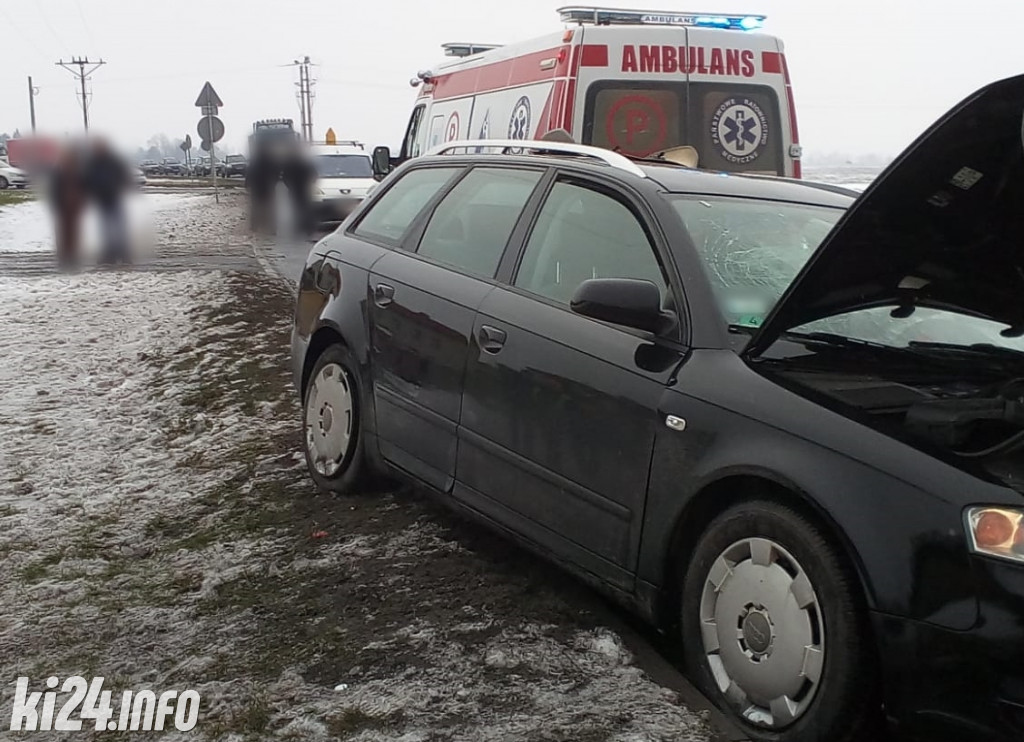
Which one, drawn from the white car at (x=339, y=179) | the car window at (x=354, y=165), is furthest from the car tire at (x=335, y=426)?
the car window at (x=354, y=165)

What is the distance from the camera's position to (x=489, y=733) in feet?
9.87

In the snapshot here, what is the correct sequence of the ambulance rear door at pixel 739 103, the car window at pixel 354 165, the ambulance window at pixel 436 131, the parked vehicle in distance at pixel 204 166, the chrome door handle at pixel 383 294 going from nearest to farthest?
the chrome door handle at pixel 383 294
the ambulance rear door at pixel 739 103
the parked vehicle in distance at pixel 204 166
the ambulance window at pixel 436 131
the car window at pixel 354 165

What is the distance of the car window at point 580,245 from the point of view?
3.82 metres

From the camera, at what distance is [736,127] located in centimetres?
950

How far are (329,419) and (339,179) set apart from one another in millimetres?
9644

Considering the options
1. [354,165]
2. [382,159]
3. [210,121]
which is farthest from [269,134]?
[354,165]

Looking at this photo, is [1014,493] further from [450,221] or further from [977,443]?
[450,221]

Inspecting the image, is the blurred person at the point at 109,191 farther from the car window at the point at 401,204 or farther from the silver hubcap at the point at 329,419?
the silver hubcap at the point at 329,419

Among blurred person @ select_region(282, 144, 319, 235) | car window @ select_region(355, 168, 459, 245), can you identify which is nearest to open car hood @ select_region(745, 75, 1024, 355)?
car window @ select_region(355, 168, 459, 245)

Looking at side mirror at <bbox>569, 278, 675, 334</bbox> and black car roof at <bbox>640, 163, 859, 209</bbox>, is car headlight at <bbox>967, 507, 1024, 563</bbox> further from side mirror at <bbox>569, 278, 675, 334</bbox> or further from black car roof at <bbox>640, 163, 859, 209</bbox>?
black car roof at <bbox>640, 163, 859, 209</bbox>

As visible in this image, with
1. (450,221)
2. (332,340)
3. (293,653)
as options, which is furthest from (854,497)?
(332,340)

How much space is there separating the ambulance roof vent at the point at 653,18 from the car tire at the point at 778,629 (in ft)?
23.5

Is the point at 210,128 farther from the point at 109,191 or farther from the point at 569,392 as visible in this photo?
the point at 569,392

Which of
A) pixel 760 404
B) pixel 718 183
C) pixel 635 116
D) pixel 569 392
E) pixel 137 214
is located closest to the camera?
pixel 760 404
